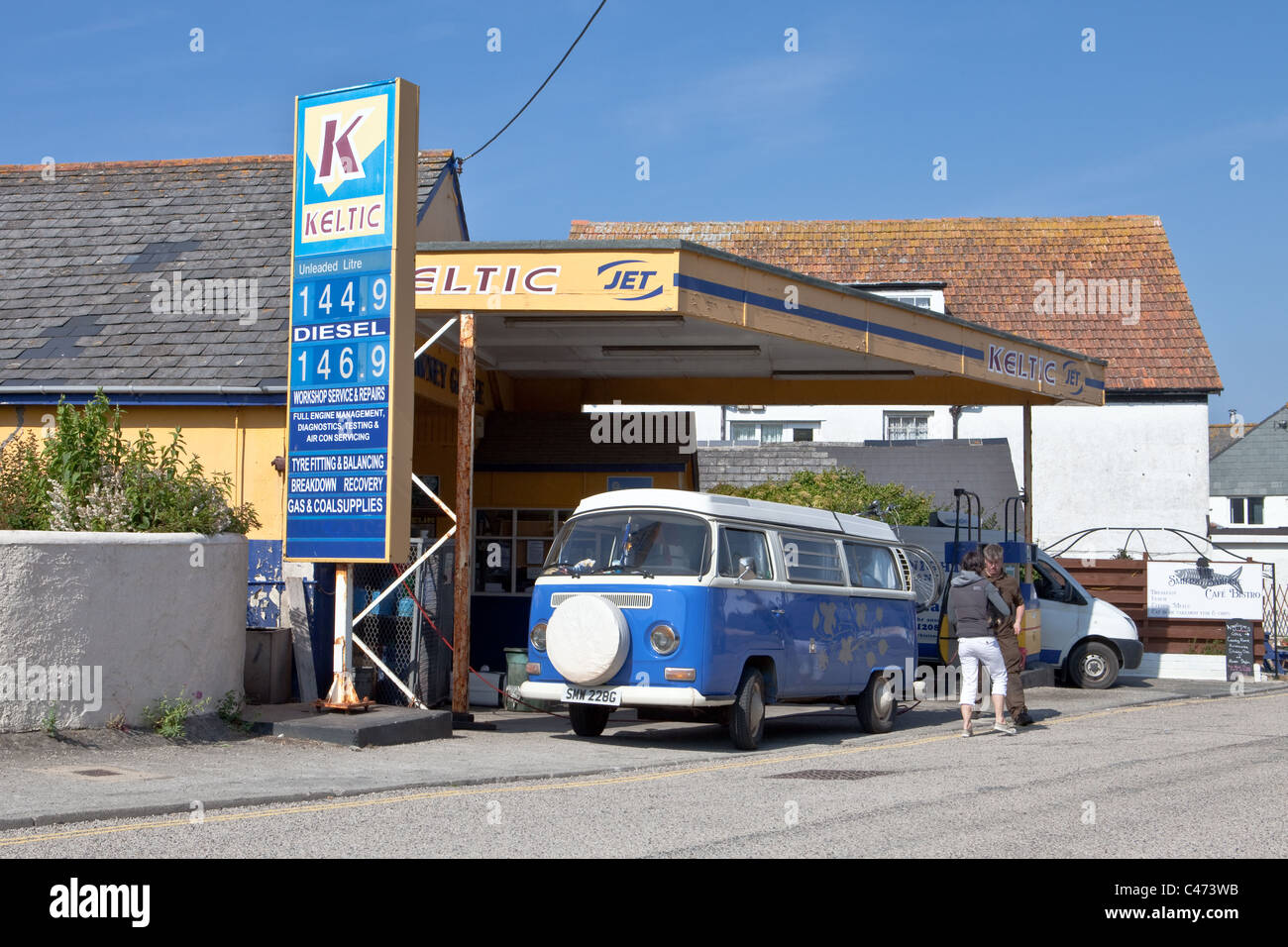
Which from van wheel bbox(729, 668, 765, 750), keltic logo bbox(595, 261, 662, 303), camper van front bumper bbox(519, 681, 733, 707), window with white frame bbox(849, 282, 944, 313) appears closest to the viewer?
camper van front bumper bbox(519, 681, 733, 707)

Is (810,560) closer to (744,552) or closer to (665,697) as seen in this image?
(744,552)

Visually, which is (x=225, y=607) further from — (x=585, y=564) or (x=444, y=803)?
(x=444, y=803)

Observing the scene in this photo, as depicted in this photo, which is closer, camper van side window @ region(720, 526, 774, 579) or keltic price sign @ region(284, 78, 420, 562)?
camper van side window @ region(720, 526, 774, 579)

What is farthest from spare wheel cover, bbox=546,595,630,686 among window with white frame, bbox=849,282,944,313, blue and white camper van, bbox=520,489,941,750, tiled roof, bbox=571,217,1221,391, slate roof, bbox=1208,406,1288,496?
slate roof, bbox=1208,406,1288,496

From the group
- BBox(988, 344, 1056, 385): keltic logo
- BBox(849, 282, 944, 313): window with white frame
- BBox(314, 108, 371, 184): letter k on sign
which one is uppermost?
BBox(849, 282, 944, 313): window with white frame

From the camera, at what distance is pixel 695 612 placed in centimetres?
1220

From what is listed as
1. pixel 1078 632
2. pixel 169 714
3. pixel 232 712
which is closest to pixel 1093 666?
pixel 1078 632

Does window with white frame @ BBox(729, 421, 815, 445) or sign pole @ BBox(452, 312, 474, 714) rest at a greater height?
window with white frame @ BBox(729, 421, 815, 445)

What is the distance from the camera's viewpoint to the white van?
22.1 m

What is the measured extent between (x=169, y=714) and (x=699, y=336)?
8843 millimetres

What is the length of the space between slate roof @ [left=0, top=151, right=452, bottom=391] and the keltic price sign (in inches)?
71.9

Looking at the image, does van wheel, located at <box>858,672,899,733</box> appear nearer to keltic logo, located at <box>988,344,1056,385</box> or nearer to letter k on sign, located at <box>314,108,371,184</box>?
keltic logo, located at <box>988,344,1056,385</box>

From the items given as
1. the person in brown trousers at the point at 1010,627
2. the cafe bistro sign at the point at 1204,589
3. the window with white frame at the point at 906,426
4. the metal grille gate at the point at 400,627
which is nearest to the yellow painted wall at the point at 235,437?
the metal grille gate at the point at 400,627

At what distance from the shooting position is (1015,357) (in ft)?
66.2
